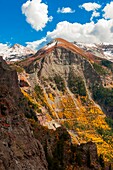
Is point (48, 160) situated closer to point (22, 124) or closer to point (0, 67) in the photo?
point (22, 124)

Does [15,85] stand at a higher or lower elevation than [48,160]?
higher

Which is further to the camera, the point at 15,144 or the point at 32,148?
the point at 32,148

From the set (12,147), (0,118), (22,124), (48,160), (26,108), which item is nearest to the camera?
(12,147)

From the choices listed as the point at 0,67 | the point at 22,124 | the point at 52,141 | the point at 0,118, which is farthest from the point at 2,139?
the point at 0,67

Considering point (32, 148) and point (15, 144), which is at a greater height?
point (15, 144)

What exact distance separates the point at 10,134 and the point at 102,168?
40.5 m

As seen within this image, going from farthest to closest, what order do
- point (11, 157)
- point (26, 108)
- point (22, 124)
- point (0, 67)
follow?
point (26, 108), point (0, 67), point (22, 124), point (11, 157)

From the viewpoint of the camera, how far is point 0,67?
395 ft

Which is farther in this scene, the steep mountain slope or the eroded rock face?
the steep mountain slope

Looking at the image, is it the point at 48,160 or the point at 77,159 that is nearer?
the point at 48,160

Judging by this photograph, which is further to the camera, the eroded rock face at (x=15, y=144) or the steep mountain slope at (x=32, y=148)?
the steep mountain slope at (x=32, y=148)

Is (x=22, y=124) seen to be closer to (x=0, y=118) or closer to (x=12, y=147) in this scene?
(x=0, y=118)

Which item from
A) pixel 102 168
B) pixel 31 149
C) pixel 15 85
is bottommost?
pixel 102 168

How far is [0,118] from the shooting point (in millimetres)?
64062
